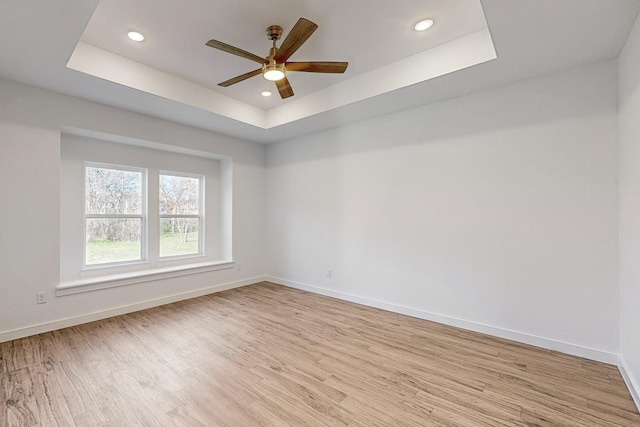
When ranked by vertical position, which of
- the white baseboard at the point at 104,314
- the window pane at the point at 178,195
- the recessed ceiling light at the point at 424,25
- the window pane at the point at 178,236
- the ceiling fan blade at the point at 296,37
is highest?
the recessed ceiling light at the point at 424,25

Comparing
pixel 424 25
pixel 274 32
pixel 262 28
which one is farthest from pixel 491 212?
pixel 262 28

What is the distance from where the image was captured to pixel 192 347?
276 cm

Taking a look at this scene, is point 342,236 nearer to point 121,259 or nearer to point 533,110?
point 533,110

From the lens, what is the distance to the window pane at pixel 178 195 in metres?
4.62

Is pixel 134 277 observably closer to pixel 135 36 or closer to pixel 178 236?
pixel 178 236

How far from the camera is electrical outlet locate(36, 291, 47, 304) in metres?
3.07

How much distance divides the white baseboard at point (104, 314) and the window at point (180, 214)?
29.8 inches

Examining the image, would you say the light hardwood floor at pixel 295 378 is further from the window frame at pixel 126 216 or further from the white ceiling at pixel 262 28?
the white ceiling at pixel 262 28

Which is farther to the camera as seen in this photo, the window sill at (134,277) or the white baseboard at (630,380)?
the window sill at (134,277)

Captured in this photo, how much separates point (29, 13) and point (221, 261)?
3729 mm

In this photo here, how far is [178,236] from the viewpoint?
189 inches

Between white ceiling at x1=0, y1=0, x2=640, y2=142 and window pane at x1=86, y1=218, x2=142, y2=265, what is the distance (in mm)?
1631

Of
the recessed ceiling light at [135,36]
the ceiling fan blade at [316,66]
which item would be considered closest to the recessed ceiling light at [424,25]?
the ceiling fan blade at [316,66]

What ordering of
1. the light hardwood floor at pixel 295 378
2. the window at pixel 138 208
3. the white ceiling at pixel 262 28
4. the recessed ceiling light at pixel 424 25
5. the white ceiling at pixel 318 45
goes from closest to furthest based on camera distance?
the light hardwood floor at pixel 295 378 < the white ceiling at pixel 318 45 < the white ceiling at pixel 262 28 < the recessed ceiling light at pixel 424 25 < the window at pixel 138 208
